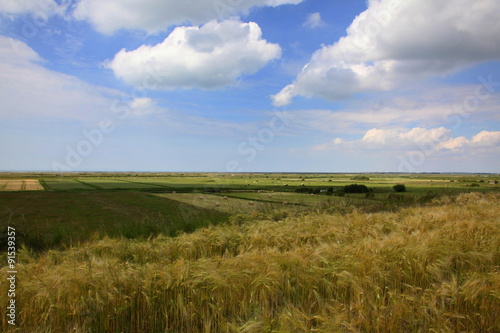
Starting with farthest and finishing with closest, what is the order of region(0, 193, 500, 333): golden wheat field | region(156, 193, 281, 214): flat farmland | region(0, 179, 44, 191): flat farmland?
1. region(0, 179, 44, 191): flat farmland
2. region(156, 193, 281, 214): flat farmland
3. region(0, 193, 500, 333): golden wheat field

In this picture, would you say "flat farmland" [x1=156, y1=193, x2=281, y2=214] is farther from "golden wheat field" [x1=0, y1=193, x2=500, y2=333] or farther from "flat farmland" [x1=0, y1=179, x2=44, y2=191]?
"flat farmland" [x1=0, y1=179, x2=44, y2=191]

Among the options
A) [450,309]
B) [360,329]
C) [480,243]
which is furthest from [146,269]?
[480,243]

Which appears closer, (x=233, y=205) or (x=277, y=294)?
(x=277, y=294)

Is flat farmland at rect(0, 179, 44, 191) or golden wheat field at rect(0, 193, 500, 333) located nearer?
golden wheat field at rect(0, 193, 500, 333)

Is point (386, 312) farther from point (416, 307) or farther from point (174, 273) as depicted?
point (174, 273)

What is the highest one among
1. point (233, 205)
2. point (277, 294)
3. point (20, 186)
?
point (277, 294)

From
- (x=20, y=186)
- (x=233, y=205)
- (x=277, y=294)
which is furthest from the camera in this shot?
(x=20, y=186)

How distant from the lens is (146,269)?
3.77 meters

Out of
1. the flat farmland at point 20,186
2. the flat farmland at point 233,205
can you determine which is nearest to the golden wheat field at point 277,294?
the flat farmland at point 233,205

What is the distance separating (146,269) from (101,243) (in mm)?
2346

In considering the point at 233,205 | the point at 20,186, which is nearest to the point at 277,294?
the point at 233,205

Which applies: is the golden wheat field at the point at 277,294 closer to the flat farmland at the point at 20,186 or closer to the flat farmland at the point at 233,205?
the flat farmland at the point at 233,205

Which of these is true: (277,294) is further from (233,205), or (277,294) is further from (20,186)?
(20,186)

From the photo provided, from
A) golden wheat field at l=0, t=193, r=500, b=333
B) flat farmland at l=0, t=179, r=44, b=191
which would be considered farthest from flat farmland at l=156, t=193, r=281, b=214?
flat farmland at l=0, t=179, r=44, b=191
